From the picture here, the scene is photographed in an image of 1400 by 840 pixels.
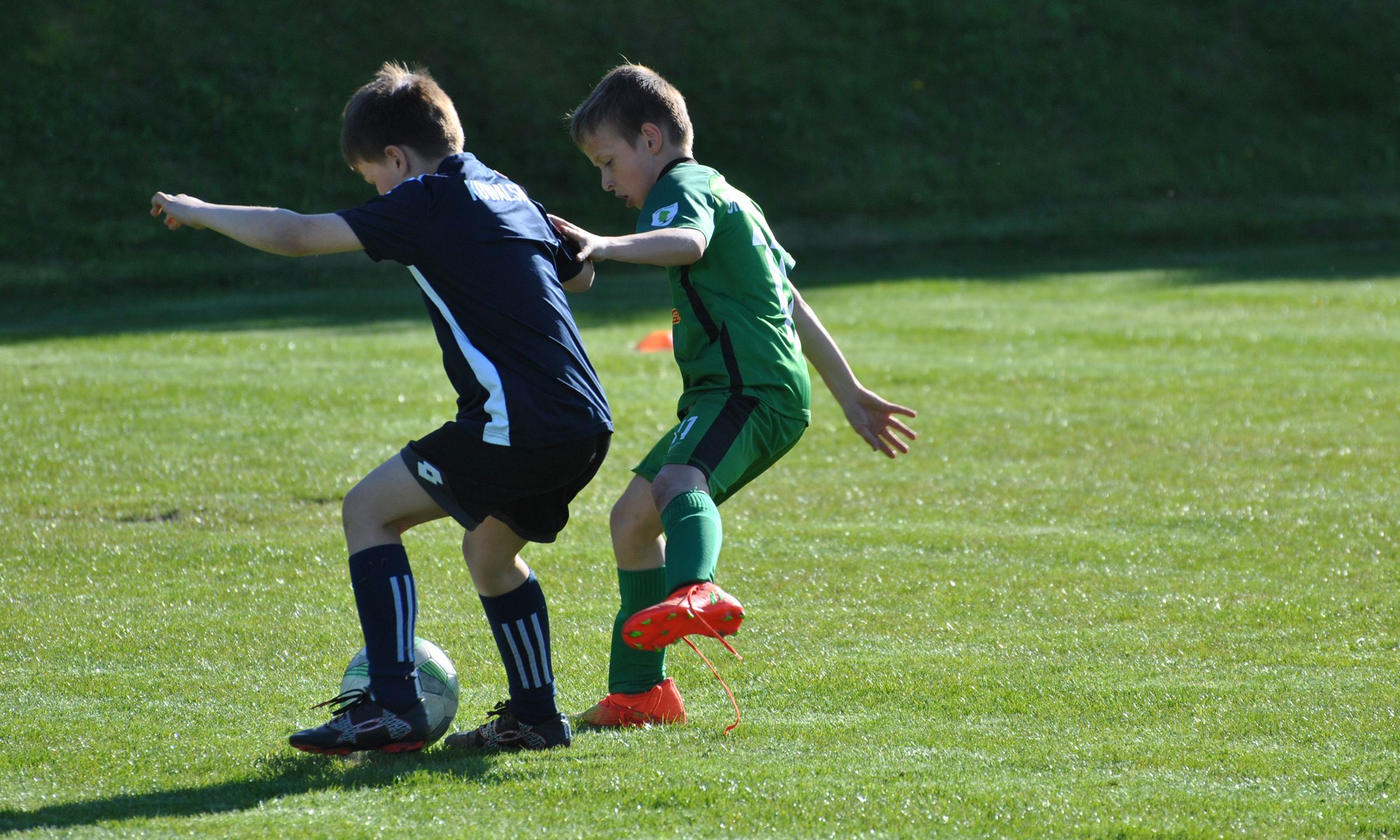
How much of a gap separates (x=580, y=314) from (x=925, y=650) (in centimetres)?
1046

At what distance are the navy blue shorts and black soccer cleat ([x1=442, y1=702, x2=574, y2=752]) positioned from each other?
1.95 ft

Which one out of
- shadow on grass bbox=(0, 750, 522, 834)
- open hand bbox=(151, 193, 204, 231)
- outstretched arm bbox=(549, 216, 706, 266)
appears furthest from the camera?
outstretched arm bbox=(549, 216, 706, 266)

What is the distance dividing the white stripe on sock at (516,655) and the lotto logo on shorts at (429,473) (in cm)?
55

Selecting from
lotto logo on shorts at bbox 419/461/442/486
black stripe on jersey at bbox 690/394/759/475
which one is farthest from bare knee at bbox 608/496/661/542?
lotto logo on shorts at bbox 419/461/442/486

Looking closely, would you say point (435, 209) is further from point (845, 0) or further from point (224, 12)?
point (845, 0)

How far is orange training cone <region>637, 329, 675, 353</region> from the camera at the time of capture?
1260cm

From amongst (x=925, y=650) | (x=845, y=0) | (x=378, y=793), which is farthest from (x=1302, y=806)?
(x=845, y=0)

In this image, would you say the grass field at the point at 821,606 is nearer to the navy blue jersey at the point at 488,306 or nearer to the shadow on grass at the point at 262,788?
the shadow on grass at the point at 262,788

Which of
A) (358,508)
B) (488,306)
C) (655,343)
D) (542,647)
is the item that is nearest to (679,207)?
(488,306)

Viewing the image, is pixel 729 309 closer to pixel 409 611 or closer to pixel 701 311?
pixel 701 311

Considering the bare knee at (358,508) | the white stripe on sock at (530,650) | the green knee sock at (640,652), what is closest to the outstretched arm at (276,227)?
the bare knee at (358,508)

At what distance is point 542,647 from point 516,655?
0.24 ft

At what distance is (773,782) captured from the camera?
3615mm

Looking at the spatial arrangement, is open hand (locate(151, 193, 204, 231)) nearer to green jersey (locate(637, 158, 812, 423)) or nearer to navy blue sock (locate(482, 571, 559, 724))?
green jersey (locate(637, 158, 812, 423))
